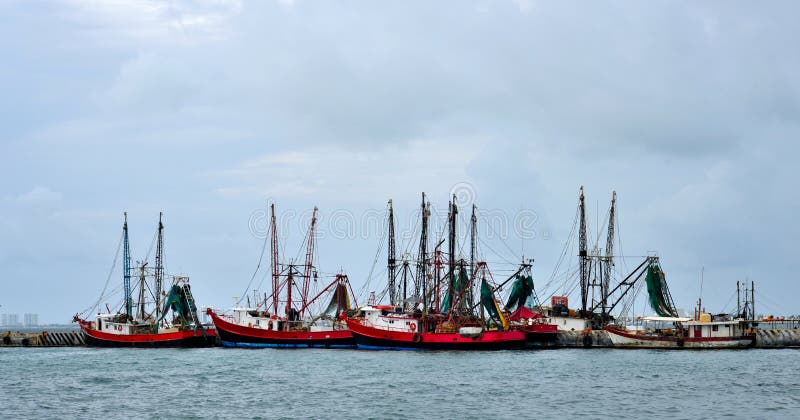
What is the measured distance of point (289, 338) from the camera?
120 metres

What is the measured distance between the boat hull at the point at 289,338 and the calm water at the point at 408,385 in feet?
33.1

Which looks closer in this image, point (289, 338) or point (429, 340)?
point (429, 340)

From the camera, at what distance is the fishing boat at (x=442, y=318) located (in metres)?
111

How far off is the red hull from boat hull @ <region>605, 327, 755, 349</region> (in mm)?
51502

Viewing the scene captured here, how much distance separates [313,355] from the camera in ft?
355

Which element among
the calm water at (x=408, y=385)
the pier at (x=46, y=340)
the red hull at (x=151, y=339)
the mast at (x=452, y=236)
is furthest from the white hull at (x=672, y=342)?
the pier at (x=46, y=340)

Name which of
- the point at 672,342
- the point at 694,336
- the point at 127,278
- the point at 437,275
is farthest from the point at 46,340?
the point at 694,336

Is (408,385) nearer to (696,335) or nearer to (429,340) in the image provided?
(429,340)

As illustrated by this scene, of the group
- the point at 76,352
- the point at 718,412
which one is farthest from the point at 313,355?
the point at 718,412

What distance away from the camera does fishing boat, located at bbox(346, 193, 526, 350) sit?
A: 111188mm

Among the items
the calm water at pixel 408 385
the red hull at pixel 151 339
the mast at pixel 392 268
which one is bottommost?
the calm water at pixel 408 385

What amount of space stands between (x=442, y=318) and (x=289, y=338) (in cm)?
1967

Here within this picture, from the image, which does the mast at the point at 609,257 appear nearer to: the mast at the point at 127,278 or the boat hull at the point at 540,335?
the boat hull at the point at 540,335

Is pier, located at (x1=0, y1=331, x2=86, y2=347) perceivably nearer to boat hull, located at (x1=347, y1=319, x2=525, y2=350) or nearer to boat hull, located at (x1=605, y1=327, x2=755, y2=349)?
boat hull, located at (x1=347, y1=319, x2=525, y2=350)
